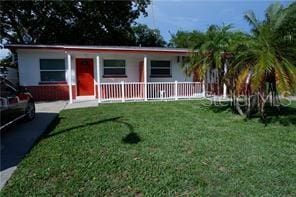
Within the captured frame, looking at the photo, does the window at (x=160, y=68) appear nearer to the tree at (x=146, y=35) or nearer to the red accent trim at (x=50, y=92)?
the red accent trim at (x=50, y=92)

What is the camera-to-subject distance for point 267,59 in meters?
8.29

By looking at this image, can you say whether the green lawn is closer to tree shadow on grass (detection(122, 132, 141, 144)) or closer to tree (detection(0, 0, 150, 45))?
tree shadow on grass (detection(122, 132, 141, 144))

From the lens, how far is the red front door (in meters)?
16.7

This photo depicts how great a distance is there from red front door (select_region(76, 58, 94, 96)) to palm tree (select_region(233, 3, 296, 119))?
9340 millimetres

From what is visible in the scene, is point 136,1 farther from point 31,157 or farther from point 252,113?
point 31,157

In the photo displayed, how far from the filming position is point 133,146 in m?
6.56

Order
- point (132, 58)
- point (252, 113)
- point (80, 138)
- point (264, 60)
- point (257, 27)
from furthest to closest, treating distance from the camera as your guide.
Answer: point (132, 58) → point (252, 113) → point (257, 27) → point (264, 60) → point (80, 138)

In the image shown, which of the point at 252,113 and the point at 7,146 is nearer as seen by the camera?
the point at 7,146

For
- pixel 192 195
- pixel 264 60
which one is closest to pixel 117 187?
pixel 192 195

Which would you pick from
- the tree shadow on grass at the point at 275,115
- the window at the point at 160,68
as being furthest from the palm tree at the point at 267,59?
the window at the point at 160,68

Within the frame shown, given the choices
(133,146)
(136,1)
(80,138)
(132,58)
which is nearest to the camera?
(133,146)

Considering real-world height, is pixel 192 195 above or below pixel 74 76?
below

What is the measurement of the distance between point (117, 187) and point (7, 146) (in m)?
3.48

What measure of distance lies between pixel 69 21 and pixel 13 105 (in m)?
20.5
